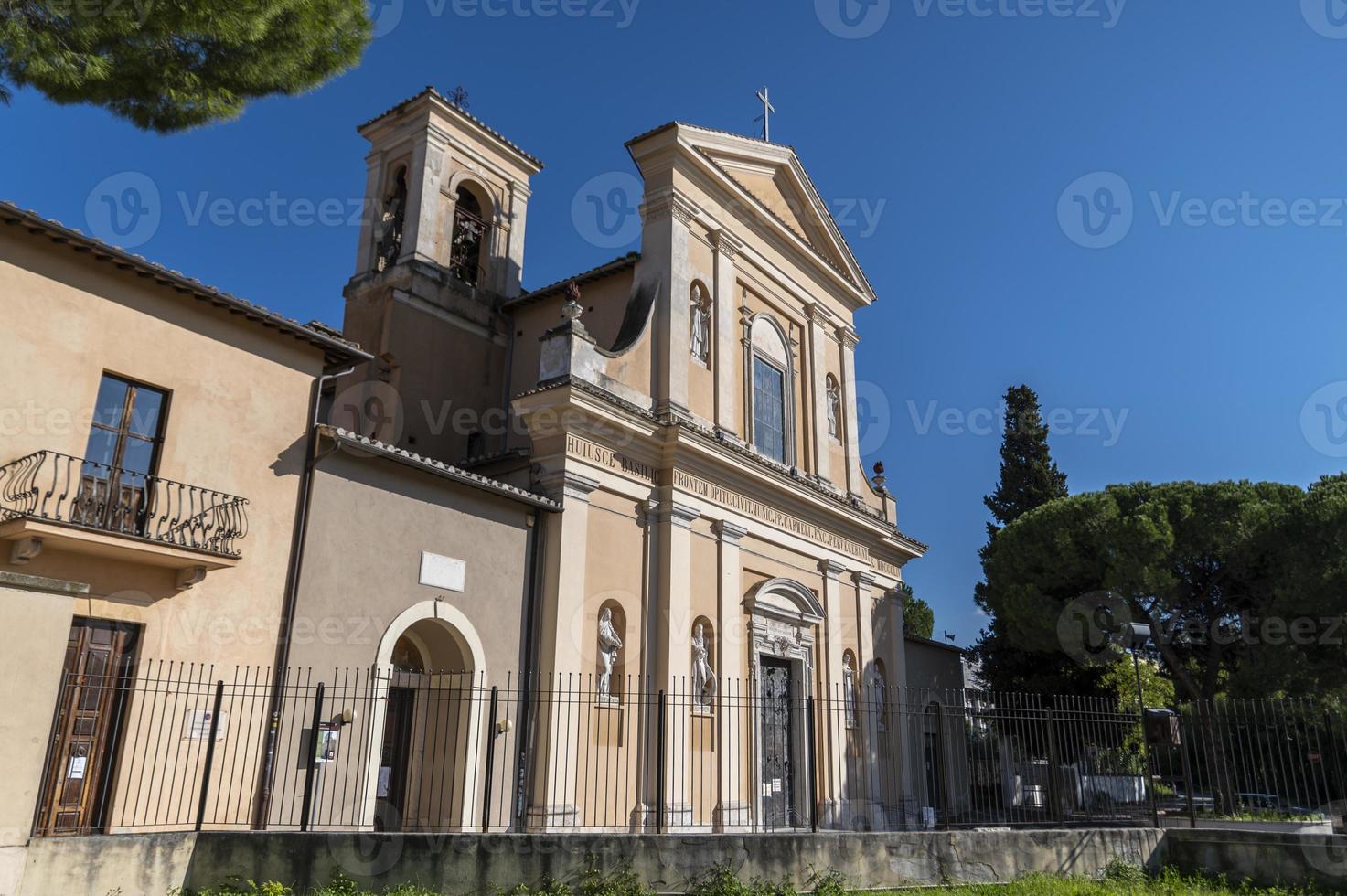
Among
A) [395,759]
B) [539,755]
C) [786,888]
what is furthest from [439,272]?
[786,888]

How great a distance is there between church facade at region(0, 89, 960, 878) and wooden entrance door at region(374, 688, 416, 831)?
4 centimetres

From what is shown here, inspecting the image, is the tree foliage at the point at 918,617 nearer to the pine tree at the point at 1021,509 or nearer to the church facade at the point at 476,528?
the pine tree at the point at 1021,509

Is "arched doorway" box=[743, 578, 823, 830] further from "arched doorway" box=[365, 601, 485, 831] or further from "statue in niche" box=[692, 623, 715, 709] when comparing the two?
"arched doorway" box=[365, 601, 485, 831]

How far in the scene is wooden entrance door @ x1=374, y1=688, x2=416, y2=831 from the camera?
464 inches

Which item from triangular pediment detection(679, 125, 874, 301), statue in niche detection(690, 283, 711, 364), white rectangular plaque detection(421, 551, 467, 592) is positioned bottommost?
white rectangular plaque detection(421, 551, 467, 592)

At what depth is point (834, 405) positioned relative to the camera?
21.2 meters

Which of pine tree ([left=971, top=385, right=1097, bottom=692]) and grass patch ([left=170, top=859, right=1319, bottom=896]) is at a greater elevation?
pine tree ([left=971, top=385, right=1097, bottom=692])

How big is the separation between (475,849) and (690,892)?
6.50 ft

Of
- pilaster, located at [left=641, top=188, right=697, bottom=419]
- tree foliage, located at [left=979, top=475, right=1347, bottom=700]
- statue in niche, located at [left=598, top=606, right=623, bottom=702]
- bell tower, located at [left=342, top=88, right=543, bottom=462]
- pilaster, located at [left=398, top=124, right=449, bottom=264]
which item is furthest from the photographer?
tree foliage, located at [left=979, top=475, right=1347, bottom=700]

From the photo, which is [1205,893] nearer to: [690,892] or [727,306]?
[690,892]

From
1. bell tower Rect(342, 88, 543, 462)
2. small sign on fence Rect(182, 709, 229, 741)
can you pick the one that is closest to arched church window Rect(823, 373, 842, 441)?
bell tower Rect(342, 88, 543, 462)

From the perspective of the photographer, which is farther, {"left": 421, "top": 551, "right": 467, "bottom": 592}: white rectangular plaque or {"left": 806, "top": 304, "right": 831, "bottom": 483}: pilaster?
{"left": 806, "top": 304, "right": 831, "bottom": 483}: pilaster

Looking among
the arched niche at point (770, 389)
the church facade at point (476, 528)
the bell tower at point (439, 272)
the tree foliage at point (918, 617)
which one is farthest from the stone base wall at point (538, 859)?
the tree foliage at point (918, 617)

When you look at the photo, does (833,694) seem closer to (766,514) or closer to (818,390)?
(766,514)
